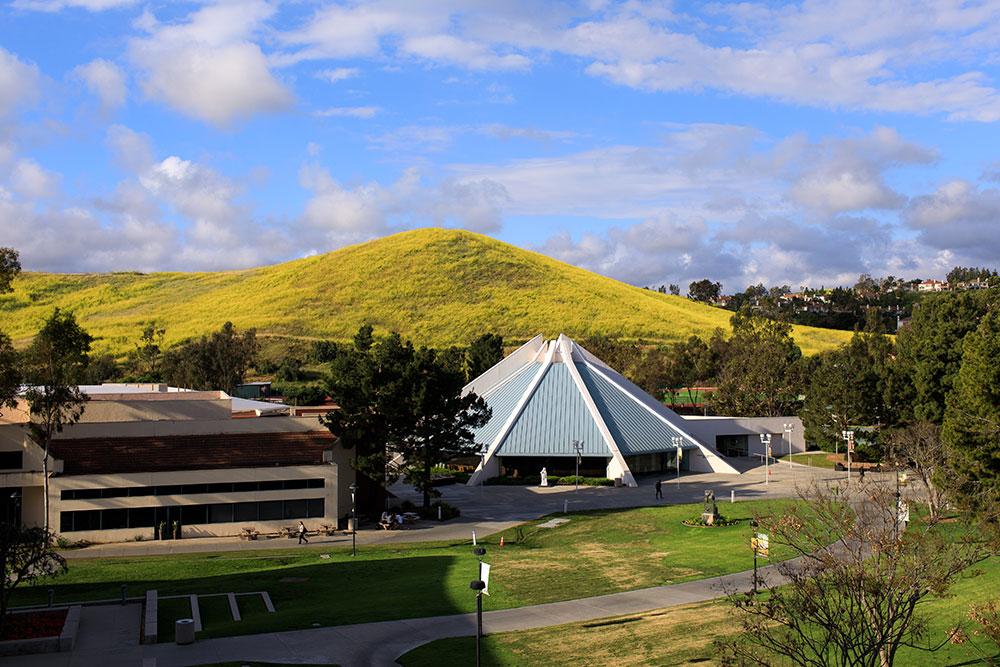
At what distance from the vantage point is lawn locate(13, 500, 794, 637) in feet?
95.5

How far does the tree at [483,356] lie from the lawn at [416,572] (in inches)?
2014

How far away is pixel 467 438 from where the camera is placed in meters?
50.8

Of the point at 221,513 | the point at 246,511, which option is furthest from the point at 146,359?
the point at 246,511

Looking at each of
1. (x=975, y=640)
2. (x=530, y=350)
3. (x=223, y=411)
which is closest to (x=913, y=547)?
(x=975, y=640)

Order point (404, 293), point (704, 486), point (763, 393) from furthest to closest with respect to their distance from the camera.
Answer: point (404, 293), point (763, 393), point (704, 486)

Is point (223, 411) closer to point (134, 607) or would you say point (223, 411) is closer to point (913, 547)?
point (134, 607)

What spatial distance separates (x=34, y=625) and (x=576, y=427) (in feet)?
140

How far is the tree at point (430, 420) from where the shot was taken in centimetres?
4769

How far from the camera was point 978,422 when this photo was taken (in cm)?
3425

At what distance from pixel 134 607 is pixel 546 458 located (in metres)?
37.1

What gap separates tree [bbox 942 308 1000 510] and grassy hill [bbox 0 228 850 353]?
96772mm

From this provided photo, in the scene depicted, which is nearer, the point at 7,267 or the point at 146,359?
the point at 7,267

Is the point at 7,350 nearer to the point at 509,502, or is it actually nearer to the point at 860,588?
the point at 509,502

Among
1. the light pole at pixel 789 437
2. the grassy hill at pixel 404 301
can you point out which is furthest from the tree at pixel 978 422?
the grassy hill at pixel 404 301
